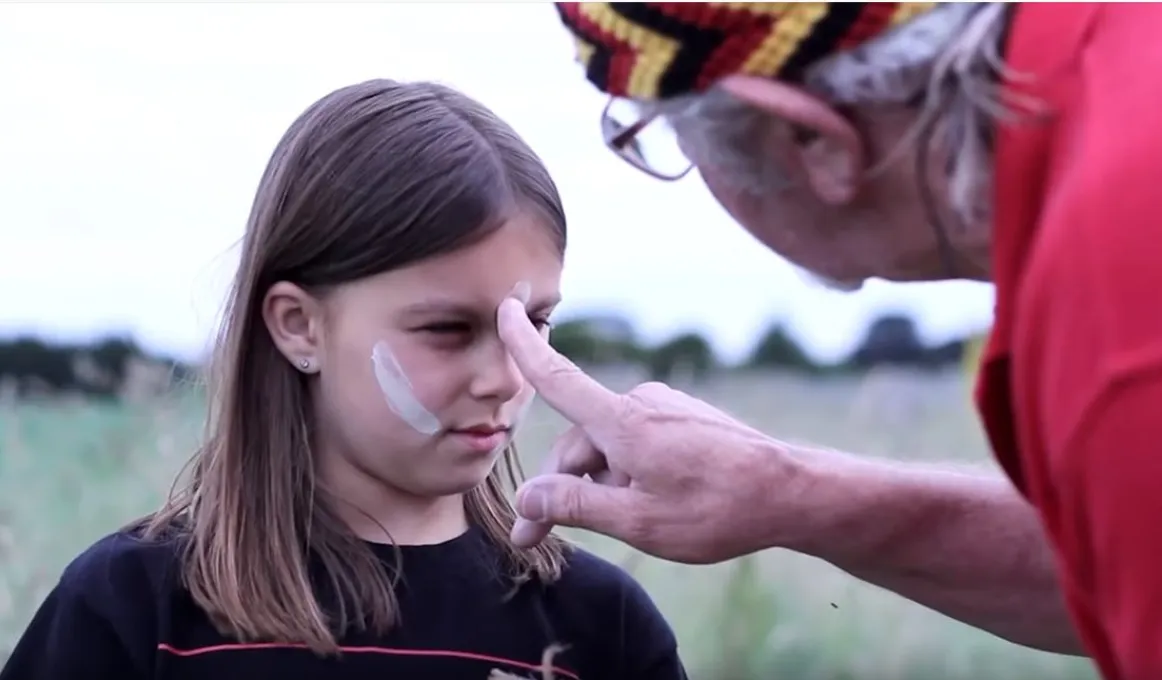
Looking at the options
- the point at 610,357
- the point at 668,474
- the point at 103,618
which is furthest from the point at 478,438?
the point at 610,357

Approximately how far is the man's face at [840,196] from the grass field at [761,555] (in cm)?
216

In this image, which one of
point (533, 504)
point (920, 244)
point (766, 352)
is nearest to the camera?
point (920, 244)

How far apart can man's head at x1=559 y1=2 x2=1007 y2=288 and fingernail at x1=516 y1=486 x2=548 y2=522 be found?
449mm

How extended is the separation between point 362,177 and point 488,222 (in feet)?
0.65

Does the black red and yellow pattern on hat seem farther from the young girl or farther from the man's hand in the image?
the young girl

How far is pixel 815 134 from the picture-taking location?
1473 mm

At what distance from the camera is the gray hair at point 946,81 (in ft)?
4.54

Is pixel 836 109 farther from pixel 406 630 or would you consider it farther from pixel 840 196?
pixel 406 630

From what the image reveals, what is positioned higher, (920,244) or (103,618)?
(920,244)

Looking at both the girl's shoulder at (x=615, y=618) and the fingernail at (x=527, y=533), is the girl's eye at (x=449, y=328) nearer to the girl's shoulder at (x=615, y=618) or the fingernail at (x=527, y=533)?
the fingernail at (x=527, y=533)

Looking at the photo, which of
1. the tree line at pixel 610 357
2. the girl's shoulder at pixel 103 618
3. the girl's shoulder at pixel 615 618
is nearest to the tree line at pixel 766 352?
the tree line at pixel 610 357

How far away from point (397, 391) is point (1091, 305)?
1060 mm

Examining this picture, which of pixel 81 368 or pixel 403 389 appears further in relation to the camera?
pixel 81 368

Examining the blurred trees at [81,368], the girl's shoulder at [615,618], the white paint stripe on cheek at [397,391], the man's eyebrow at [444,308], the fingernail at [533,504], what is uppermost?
the man's eyebrow at [444,308]
